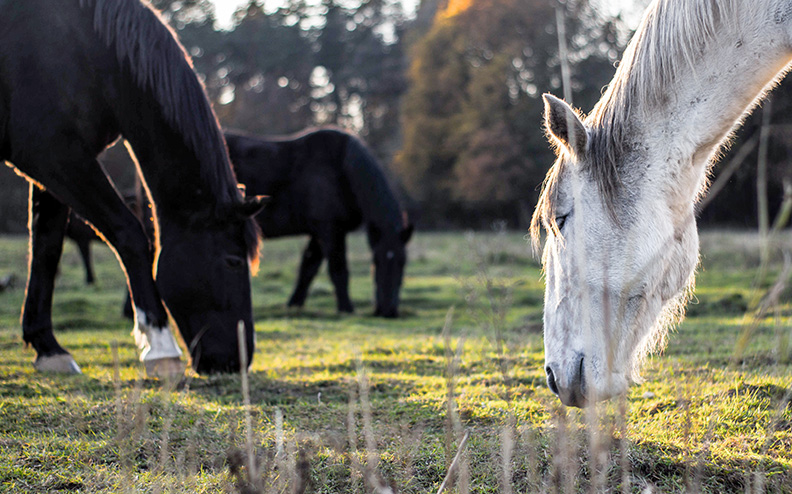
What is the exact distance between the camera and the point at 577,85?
2559 cm

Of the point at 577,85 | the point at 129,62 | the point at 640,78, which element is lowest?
the point at 640,78

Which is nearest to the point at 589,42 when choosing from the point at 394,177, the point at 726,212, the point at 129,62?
the point at 726,212

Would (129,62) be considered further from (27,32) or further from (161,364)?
(161,364)

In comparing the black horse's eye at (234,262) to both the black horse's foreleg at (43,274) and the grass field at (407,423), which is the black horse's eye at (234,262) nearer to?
the grass field at (407,423)

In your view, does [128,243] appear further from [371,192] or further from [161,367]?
[371,192]

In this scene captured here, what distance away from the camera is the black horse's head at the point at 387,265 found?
8500 mm

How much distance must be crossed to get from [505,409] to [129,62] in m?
2.86

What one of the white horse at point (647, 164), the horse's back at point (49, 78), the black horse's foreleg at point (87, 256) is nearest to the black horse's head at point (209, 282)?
the horse's back at point (49, 78)

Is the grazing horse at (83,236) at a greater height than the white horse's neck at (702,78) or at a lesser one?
lesser

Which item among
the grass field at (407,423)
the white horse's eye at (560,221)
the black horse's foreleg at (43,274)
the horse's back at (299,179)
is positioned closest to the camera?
the grass field at (407,423)

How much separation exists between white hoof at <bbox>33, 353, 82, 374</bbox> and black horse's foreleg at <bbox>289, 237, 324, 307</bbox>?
5.33 metres

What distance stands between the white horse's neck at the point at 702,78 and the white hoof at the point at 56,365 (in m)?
3.59

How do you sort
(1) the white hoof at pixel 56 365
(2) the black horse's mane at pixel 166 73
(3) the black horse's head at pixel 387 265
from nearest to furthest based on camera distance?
(2) the black horse's mane at pixel 166 73, (1) the white hoof at pixel 56 365, (3) the black horse's head at pixel 387 265

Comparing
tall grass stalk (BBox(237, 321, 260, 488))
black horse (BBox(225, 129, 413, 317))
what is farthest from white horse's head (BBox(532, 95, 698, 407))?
black horse (BBox(225, 129, 413, 317))
